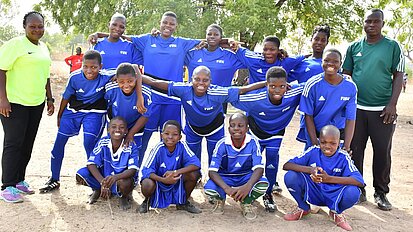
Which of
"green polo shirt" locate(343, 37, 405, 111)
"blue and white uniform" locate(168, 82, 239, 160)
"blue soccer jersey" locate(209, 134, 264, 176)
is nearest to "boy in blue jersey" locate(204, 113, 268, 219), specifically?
"blue soccer jersey" locate(209, 134, 264, 176)

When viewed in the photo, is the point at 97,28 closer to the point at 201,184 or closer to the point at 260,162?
the point at 201,184

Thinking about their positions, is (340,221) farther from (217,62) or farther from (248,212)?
(217,62)

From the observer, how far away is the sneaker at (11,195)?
14.7 feet

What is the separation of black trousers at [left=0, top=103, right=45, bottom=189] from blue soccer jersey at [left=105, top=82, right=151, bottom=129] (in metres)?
0.78

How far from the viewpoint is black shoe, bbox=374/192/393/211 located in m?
4.80

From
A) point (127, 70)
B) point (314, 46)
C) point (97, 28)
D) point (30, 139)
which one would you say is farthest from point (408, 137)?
point (97, 28)

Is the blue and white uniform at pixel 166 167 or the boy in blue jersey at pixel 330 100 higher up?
the boy in blue jersey at pixel 330 100

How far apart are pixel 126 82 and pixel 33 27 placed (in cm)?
111

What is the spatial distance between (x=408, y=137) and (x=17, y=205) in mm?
8884

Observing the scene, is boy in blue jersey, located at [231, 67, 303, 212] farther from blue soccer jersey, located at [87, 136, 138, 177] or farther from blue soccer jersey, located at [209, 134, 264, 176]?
blue soccer jersey, located at [87, 136, 138, 177]

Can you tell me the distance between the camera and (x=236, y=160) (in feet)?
14.8

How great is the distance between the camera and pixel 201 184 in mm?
5500

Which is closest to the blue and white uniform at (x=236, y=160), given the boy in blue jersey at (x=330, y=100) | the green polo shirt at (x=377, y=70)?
the boy in blue jersey at (x=330, y=100)

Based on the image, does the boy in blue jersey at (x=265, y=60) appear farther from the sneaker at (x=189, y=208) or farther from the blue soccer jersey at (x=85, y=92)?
the sneaker at (x=189, y=208)
